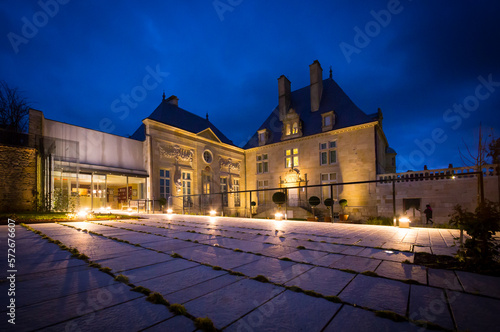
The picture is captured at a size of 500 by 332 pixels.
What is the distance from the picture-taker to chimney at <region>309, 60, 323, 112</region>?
19.3 metres

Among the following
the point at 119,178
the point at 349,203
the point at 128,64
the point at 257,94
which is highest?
the point at 128,64

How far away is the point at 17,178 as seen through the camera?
369 inches

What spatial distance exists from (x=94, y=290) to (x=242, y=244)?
2027mm

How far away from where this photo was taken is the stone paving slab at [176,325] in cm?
109

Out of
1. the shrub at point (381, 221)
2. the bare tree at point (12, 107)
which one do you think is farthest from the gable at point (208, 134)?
the shrub at point (381, 221)

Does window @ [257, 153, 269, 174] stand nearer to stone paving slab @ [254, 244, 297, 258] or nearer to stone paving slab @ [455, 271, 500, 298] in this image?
stone paving slab @ [254, 244, 297, 258]

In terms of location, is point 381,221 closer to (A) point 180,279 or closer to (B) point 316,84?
(B) point 316,84

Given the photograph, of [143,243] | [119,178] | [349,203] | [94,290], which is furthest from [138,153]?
[349,203]

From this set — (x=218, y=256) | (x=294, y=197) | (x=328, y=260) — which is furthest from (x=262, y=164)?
(x=328, y=260)

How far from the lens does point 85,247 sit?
3051 mm

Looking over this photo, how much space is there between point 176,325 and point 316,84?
21.2 m

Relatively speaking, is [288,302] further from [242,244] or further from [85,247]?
[85,247]

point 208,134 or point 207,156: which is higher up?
point 208,134

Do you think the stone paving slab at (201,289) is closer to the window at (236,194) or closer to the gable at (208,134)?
the gable at (208,134)
